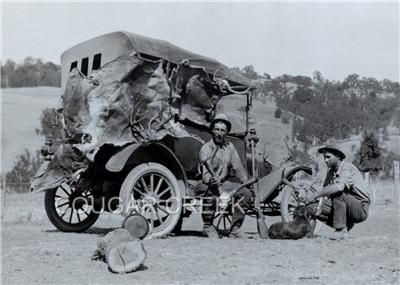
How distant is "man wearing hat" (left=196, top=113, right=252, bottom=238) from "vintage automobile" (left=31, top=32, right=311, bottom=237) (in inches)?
9.9

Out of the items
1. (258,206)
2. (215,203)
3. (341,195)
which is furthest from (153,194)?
(341,195)

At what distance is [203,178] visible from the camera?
26.5 ft

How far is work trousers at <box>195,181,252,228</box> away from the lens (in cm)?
792

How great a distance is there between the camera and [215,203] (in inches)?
311

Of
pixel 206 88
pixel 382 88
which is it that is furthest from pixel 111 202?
pixel 382 88

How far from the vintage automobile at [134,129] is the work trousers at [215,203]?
0.65 feet

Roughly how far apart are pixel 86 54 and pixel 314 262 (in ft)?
16.3

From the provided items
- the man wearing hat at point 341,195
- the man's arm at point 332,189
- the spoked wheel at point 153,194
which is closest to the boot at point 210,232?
the spoked wheel at point 153,194

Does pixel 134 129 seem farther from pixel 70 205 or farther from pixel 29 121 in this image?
pixel 29 121

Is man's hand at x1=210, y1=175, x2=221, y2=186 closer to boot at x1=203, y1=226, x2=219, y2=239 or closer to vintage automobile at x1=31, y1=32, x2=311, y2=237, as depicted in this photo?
vintage automobile at x1=31, y1=32, x2=311, y2=237

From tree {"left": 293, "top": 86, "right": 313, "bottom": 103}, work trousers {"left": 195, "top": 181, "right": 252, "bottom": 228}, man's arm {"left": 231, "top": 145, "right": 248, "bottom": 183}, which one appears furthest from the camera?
tree {"left": 293, "top": 86, "right": 313, "bottom": 103}

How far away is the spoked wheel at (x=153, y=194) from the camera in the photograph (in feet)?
24.5

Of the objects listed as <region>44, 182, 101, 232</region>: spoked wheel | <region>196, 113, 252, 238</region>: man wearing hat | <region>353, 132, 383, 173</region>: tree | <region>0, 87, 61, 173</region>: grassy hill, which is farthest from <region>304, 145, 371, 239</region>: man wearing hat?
<region>0, 87, 61, 173</region>: grassy hill

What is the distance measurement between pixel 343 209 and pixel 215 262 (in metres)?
2.46
